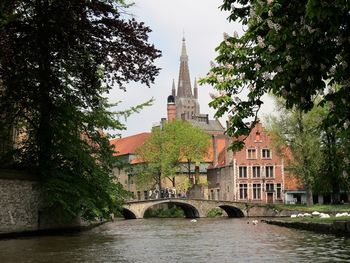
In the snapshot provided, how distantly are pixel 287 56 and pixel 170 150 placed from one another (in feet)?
176

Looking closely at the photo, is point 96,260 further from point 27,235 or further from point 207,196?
point 207,196

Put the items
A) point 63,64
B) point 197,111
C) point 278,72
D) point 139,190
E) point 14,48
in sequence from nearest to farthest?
1. point 278,72
2. point 14,48
3. point 63,64
4. point 139,190
5. point 197,111

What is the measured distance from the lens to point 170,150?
6209cm

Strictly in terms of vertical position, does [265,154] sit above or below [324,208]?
above

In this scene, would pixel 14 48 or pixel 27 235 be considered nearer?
pixel 14 48

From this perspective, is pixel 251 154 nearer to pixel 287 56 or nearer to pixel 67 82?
pixel 67 82

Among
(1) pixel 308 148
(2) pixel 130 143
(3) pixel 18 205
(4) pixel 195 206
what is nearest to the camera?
(3) pixel 18 205

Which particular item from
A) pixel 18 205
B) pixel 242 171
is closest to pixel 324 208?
pixel 242 171

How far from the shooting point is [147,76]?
19.2 metres

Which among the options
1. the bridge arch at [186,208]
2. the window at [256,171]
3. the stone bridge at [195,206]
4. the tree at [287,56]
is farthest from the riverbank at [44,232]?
the window at [256,171]

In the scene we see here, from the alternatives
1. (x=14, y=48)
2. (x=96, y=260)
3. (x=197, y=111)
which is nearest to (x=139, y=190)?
(x=197, y=111)

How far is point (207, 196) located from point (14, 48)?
57095mm

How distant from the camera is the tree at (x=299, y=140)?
44.2 m

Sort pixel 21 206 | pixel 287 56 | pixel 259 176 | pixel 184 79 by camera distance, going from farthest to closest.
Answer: pixel 184 79 → pixel 259 176 → pixel 21 206 → pixel 287 56
